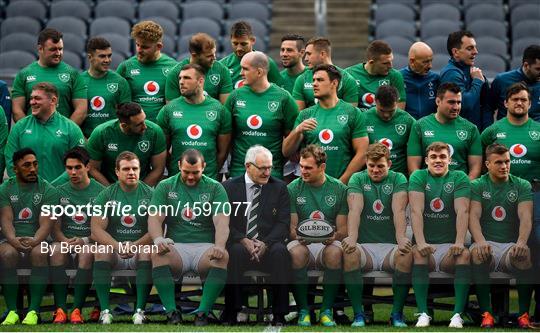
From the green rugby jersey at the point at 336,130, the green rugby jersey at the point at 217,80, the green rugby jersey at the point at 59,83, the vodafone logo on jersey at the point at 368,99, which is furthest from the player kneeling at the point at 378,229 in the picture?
the green rugby jersey at the point at 59,83

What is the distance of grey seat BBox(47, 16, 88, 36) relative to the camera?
1691cm

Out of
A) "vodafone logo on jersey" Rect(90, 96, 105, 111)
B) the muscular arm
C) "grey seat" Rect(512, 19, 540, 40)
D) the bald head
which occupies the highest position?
"grey seat" Rect(512, 19, 540, 40)

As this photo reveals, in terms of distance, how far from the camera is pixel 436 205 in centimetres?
1009

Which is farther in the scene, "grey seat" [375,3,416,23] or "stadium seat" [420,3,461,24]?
"grey seat" [375,3,416,23]

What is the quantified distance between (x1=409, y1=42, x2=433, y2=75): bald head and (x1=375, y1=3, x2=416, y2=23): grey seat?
6.12 meters

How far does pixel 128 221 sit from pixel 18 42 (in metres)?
7.21

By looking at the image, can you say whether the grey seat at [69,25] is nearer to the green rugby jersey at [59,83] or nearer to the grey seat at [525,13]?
the green rugby jersey at [59,83]

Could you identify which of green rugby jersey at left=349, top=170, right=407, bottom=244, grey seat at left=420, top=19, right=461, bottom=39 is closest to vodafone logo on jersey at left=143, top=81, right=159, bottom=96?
green rugby jersey at left=349, top=170, right=407, bottom=244

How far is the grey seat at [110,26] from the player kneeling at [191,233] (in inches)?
283

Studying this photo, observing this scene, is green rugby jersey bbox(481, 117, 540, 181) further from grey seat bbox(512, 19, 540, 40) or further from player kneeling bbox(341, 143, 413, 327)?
grey seat bbox(512, 19, 540, 40)

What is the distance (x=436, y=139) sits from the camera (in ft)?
34.6

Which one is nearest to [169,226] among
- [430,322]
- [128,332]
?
[128,332]

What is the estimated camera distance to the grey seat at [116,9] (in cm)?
1752

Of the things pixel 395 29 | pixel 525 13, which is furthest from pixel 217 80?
pixel 525 13
